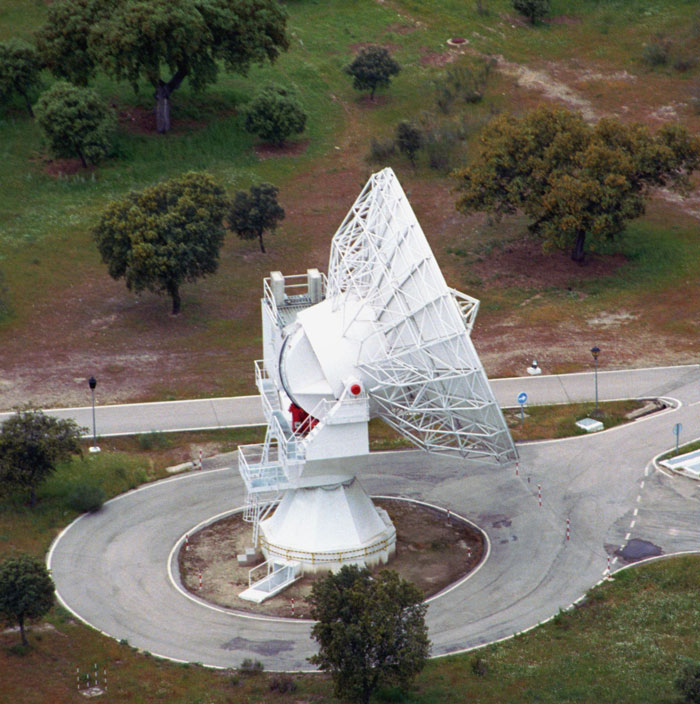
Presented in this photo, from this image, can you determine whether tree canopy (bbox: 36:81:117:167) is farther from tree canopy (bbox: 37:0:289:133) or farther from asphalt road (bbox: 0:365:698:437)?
asphalt road (bbox: 0:365:698:437)

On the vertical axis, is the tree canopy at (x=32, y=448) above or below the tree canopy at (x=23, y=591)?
above

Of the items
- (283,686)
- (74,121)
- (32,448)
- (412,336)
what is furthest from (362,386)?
(74,121)

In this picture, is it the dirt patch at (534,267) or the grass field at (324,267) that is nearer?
the grass field at (324,267)

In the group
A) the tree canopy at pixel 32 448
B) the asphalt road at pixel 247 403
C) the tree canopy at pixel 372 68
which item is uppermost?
the tree canopy at pixel 372 68

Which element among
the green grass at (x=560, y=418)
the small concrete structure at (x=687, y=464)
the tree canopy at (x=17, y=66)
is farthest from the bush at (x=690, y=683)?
the tree canopy at (x=17, y=66)

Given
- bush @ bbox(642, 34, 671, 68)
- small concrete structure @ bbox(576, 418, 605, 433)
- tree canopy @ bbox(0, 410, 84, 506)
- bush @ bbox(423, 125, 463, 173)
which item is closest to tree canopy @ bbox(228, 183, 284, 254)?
bush @ bbox(423, 125, 463, 173)

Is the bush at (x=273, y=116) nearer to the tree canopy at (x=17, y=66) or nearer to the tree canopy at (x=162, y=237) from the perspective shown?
the tree canopy at (x=17, y=66)
